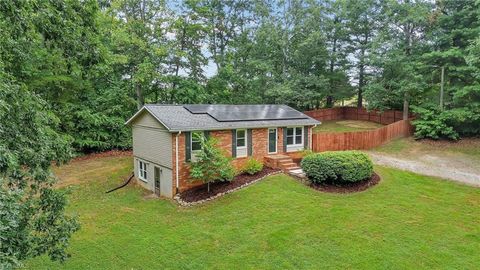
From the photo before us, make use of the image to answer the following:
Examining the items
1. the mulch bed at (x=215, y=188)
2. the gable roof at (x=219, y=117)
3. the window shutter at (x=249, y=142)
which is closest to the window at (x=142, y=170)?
the gable roof at (x=219, y=117)

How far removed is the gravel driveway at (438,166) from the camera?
48.6ft

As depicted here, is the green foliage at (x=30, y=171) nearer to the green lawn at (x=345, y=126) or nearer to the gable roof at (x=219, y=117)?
the gable roof at (x=219, y=117)

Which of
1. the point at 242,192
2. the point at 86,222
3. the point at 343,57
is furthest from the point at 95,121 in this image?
the point at 343,57

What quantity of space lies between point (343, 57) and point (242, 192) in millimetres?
23313

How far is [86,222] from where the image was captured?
1170cm

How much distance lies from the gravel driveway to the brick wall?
17.8 feet

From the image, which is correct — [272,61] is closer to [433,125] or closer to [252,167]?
[433,125]

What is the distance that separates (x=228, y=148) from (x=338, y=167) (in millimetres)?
5194

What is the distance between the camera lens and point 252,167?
15445 millimetres

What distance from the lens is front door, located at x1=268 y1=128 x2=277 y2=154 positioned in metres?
16.6

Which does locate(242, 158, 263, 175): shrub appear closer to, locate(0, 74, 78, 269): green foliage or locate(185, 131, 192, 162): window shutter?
locate(185, 131, 192, 162): window shutter

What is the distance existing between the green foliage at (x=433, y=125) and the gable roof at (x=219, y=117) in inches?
374

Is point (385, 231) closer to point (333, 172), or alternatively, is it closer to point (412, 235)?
point (412, 235)

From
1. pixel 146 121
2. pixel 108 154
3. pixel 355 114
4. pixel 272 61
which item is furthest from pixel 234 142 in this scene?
pixel 355 114
